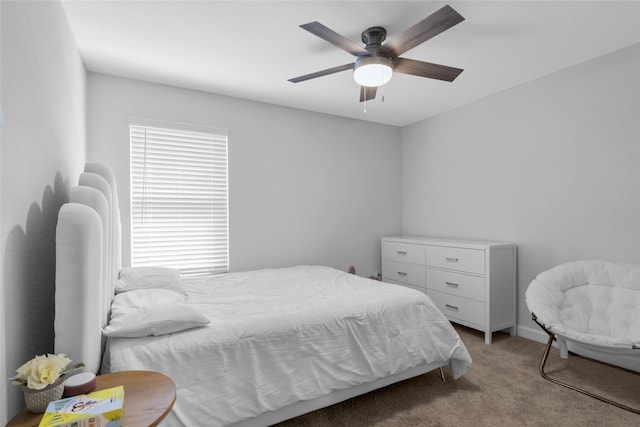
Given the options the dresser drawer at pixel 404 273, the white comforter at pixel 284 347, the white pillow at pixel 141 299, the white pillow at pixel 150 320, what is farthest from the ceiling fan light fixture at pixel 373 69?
the dresser drawer at pixel 404 273

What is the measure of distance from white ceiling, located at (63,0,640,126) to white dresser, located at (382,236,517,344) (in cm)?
162

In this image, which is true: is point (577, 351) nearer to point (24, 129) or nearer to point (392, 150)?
point (392, 150)

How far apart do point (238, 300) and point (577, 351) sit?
2836mm

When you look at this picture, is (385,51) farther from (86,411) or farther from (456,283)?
(456,283)

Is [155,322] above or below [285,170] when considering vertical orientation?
below

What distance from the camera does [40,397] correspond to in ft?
3.31

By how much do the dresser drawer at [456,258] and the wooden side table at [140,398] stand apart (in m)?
2.81

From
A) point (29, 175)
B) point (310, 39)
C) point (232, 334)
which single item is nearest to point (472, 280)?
point (232, 334)

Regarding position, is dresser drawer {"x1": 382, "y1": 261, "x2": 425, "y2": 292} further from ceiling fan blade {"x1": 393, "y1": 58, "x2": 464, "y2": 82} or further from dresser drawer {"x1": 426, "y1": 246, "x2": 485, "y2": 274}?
ceiling fan blade {"x1": 393, "y1": 58, "x2": 464, "y2": 82}

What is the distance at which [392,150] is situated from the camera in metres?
4.64

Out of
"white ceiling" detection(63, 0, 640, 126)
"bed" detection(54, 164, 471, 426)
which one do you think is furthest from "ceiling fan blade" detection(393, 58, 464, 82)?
"bed" detection(54, 164, 471, 426)

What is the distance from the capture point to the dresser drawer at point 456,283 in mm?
3133

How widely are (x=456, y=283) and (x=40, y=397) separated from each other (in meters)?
3.23

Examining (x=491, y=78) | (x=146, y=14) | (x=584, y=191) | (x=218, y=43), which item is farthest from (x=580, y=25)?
(x=146, y=14)
